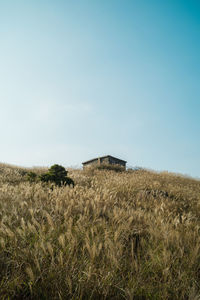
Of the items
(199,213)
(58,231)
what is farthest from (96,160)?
(58,231)

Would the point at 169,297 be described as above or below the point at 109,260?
below

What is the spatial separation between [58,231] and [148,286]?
126 cm

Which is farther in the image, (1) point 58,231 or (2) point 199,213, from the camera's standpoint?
(2) point 199,213

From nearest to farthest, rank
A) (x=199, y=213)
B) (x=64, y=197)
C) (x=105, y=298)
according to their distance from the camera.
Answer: (x=105, y=298)
(x=64, y=197)
(x=199, y=213)

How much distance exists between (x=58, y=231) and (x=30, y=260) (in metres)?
0.68

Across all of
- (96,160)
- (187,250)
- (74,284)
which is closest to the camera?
(74,284)

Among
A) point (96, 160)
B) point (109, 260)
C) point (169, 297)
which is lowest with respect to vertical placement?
point (169, 297)

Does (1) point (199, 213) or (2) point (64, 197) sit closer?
(2) point (64, 197)

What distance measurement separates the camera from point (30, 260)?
70.9 inches

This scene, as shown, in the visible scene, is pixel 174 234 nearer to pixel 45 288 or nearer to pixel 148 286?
pixel 148 286

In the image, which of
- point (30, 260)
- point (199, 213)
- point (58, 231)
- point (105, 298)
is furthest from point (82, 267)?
point (199, 213)

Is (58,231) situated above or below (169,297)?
above

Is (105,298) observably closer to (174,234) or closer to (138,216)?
(174,234)

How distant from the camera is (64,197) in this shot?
4.18 metres
